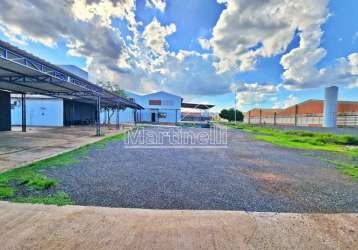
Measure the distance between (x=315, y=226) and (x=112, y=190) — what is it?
3157mm

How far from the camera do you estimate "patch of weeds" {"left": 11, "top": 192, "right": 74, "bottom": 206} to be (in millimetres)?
2971

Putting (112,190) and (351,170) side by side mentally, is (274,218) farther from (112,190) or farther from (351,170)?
(351,170)

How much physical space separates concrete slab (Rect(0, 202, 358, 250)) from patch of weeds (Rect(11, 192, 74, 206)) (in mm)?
142

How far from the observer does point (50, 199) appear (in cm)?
309

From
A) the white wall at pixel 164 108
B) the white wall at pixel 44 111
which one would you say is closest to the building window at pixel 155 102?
the white wall at pixel 164 108

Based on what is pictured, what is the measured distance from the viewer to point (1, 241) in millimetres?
2055

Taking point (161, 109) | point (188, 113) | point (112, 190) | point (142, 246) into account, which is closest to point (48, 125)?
point (161, 109)

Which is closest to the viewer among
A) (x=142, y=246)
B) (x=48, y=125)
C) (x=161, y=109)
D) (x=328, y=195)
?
(x=142, y=246)

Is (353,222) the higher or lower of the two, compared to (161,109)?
lower

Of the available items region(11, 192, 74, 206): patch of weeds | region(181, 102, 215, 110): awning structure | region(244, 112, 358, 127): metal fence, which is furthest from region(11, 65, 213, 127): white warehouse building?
region(11, 192, 74, 206): patch of weeds

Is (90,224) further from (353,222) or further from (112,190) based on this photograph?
(353,222)

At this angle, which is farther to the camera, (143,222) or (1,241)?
(143,222)

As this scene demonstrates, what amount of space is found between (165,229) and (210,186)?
5.75 ft

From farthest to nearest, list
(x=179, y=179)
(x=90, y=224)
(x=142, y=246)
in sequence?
(x=179, y=179) → (x=90, y=224) → (x=142, y=246)
